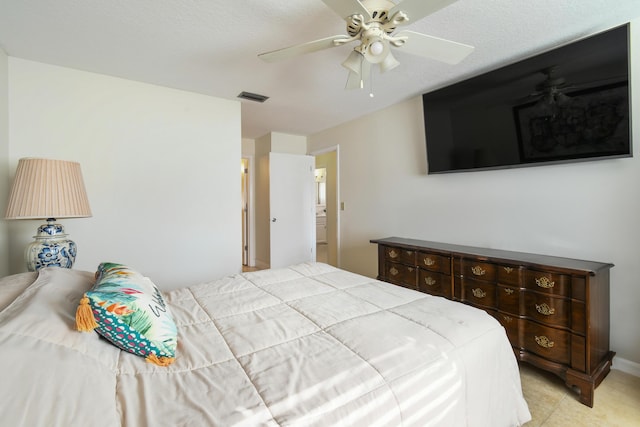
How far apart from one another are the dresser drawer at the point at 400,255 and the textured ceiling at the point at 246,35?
166 centimetres

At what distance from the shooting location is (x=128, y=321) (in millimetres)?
909

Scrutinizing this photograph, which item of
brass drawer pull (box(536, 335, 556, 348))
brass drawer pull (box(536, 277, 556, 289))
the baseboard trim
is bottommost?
the baseboard trim

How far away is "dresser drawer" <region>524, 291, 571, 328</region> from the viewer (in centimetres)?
177

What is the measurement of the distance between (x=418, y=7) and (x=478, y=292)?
1965mm

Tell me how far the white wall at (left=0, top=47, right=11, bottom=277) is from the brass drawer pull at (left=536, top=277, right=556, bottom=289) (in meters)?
3.85

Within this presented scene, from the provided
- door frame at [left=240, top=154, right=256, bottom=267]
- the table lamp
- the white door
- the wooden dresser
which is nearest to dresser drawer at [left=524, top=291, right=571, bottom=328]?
the wooden dresser

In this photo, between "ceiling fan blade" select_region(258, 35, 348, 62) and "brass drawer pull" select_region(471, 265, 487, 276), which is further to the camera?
"brass drawer pull" select_region(471, 265, 487, 276)

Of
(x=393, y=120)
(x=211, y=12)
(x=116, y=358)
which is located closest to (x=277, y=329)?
(x=116, y=358)

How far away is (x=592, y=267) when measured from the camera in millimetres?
1756

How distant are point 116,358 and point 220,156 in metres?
2.66

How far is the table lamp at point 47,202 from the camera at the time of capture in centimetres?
183

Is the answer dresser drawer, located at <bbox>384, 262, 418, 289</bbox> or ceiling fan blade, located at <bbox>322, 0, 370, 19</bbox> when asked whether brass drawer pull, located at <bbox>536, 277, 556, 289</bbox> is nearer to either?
dresser drawer, located at <bbox>384, 262, 418, 289</bbox>

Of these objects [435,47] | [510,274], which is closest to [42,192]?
[435,47]

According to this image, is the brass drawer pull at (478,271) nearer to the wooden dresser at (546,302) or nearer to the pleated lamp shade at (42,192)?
the wooden dresser at (546,302)
